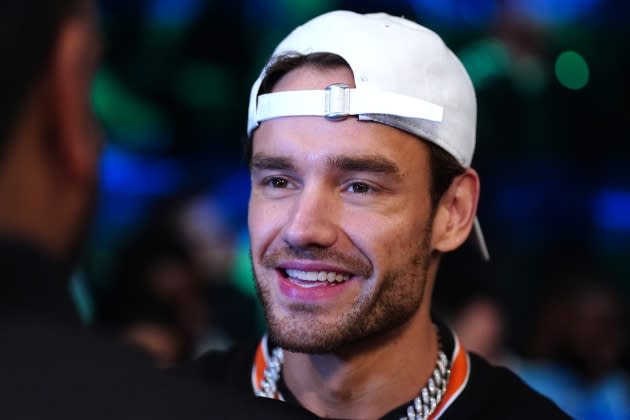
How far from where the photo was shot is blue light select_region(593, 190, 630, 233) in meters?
5.61

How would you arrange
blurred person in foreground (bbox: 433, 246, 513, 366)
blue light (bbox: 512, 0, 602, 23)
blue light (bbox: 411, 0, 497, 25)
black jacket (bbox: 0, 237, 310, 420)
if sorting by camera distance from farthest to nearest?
1. blue light (bbox: 512, 0, 602, 23)
2. blue light (bbox: 411, 0, 497, 25)
3. blurred person in foreground (bbox: 433, 246, 513, 366)
4. black jacket (bbox: 0, 237, 310, 420)

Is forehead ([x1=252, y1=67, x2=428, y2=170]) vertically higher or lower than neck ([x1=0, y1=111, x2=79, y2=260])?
lower

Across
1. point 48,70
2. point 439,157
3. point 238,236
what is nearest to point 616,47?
point 238,236

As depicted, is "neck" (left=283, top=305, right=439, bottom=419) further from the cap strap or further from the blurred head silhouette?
the blurred head silhouette

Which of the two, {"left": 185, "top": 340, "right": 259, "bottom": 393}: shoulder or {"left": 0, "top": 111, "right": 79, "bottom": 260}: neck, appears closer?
{"left": 0, "top": 111, "right": 79, "bottom": 260}: neck

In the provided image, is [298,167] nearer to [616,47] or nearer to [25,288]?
[25,288]

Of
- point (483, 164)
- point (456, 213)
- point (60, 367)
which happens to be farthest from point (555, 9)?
point (60, 367)

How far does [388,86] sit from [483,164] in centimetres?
278

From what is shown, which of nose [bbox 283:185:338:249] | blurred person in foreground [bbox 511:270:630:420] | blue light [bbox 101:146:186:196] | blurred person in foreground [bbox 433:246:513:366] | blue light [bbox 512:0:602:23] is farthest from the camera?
blue light [bbox 101:146:186:196]

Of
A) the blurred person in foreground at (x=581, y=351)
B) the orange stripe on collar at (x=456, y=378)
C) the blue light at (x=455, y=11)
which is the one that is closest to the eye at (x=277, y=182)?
the orange stripe on collar at (x=456, y=378)

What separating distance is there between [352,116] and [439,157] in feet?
0.83

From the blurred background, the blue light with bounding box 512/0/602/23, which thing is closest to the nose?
the blurred background

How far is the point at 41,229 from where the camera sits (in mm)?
1225

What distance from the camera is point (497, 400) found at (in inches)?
95.2
